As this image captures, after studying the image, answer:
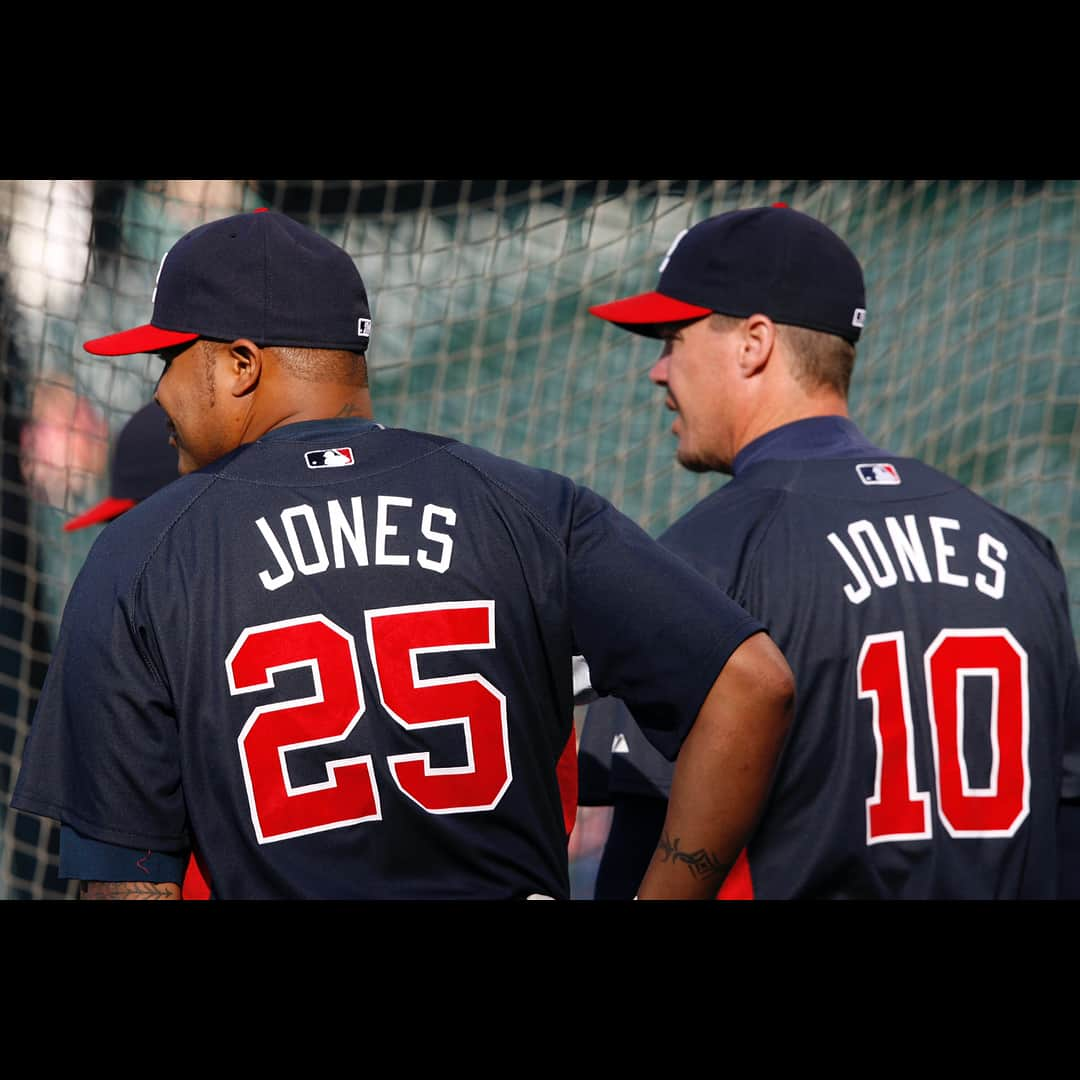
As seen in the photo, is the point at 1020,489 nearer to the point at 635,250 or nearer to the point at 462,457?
the point at 635,250

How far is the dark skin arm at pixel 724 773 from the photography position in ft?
5.11

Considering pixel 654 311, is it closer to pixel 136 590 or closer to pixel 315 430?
pixel 315 430

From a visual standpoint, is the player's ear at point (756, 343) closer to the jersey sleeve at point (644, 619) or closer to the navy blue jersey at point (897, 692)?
the navy blue jersey at point (897, 692)

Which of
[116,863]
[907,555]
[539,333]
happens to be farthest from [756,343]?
[539,333]

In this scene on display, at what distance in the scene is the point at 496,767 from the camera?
4.92 ft

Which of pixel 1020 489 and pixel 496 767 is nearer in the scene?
pixel 496 767

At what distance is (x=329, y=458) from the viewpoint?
5.11ft

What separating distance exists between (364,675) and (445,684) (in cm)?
8

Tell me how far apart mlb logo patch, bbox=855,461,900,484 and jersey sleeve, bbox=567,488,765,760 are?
Result: 1.37ft

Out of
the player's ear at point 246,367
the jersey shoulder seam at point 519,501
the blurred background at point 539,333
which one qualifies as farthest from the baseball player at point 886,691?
the blurred background at point 539,333

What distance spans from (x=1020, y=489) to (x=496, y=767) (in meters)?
3.32

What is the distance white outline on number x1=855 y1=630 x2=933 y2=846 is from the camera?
1789 mm

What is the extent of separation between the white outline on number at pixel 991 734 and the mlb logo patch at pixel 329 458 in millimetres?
742
